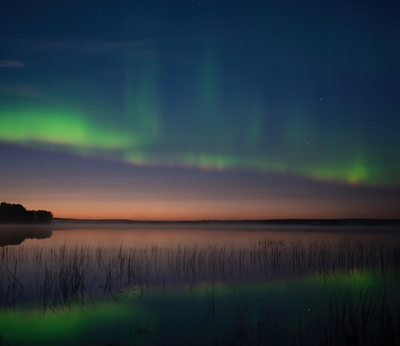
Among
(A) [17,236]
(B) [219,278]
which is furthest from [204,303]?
(A) [17,236]

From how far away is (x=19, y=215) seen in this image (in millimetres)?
71250

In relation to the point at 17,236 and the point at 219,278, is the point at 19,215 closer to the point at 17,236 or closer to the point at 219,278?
the point at 17,236

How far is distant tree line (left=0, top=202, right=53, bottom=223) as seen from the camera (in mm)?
69562

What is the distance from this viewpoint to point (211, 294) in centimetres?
1063

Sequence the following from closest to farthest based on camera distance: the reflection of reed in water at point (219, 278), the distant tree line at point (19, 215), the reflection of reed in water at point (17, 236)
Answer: the reflection of reed in water at point (219, 278) < the reflection of reed in water at point (17, 236) < the distant tree line at point (19, 215)

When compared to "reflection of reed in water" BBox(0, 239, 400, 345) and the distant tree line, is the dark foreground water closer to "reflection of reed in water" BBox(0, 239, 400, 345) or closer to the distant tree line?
"reflection of reed in water" BBox(0, 239, 400, 345)

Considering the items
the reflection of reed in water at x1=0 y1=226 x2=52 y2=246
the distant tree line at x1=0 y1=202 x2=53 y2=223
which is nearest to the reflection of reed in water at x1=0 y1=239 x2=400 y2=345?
the reflection of reed in water at x1=0 y1=226 x2=52 y2=246

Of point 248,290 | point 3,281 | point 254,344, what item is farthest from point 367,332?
point 3,281

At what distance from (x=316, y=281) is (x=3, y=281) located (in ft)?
30.3

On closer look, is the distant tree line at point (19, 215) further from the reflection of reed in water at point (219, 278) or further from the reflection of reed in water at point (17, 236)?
the reflection of reed in water at point (219, 278)

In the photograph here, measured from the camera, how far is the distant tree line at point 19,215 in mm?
69562

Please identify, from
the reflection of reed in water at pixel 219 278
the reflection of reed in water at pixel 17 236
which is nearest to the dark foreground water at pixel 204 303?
the reflection of reed in water at pixel 219 278

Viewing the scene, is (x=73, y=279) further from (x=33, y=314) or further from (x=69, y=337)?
(x=69, y=337)

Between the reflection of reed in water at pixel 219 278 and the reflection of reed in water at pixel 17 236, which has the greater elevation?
the reflection of reed in water at pixel 219 278
